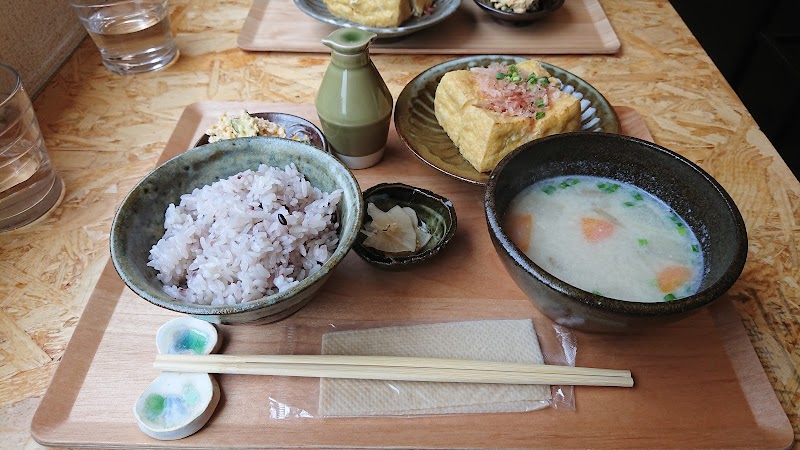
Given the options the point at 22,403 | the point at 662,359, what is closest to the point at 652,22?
the point at 662,359

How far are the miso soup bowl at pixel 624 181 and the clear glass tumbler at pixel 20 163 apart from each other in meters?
1.29

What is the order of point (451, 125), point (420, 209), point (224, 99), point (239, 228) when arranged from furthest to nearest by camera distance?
point (224, 99) < point (451, 125) < point (420, 209) < point (239, 228)

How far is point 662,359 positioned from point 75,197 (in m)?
1.66

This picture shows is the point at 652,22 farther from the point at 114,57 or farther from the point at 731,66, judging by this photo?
the point at 114,57

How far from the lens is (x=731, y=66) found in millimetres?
3490

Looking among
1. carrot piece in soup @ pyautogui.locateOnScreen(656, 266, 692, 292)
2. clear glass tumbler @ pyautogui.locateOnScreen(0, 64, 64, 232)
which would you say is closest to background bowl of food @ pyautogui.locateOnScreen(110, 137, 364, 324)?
clear glass tumbler @ pyautogui.locateOnScreen(0, 64, 64, 232)

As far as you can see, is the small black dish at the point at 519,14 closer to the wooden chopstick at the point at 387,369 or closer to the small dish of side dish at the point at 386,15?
the small dish of side dish at the point at 386,15

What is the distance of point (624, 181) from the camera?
1.37 m

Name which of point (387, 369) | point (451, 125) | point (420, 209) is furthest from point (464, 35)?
point (387, 369)

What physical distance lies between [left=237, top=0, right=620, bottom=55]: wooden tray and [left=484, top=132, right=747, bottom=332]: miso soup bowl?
3.33ft

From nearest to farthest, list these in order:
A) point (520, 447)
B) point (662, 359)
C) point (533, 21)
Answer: point (520, 447) < point (662, 359) < point (533, 21)

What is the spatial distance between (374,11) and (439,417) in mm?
1622

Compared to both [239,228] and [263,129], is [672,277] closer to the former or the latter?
[239,228]

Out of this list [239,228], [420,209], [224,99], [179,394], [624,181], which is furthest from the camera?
[224,99]
